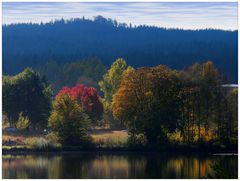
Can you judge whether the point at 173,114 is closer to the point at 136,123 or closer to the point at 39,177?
the point at 136,123

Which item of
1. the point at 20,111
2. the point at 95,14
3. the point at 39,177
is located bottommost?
the point at 39,177

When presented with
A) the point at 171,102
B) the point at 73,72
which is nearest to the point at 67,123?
the point at 73,72

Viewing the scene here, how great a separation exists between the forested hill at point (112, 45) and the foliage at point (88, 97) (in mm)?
496

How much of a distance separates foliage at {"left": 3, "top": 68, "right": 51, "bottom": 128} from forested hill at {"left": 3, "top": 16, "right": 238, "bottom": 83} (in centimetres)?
23

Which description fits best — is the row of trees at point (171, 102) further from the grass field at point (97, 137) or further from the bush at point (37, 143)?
the bush at point (37, 143)

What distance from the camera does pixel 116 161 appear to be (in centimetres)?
1698

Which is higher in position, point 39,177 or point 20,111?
point 20,111

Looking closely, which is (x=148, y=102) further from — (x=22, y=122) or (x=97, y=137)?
(x=22, y=122)

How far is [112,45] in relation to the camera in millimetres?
16750

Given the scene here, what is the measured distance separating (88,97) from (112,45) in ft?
3.06

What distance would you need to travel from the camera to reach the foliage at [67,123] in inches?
674

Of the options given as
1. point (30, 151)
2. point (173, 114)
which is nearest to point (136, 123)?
point (173, 114)

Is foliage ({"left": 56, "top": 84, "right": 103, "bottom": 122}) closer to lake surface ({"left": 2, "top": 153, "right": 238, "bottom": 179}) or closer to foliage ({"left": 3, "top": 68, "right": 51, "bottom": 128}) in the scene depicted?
foliage ({"left": 3, "top": 68, "right": 51, "bottom": 128})

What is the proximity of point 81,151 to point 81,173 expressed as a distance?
2.06 ft
